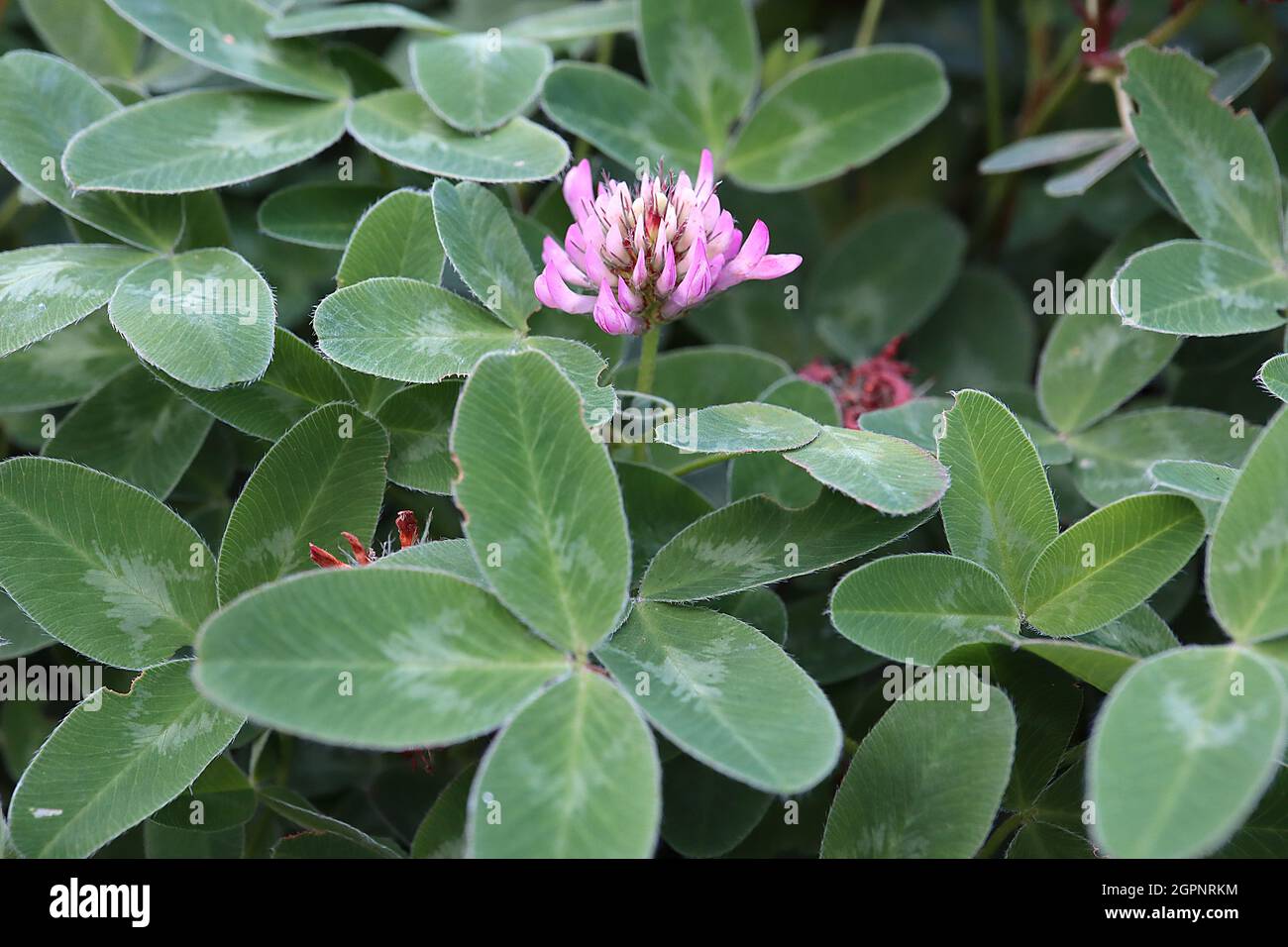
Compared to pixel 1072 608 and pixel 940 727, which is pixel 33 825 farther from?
pixel 1072 608

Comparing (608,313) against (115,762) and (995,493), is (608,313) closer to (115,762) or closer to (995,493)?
(995,493)

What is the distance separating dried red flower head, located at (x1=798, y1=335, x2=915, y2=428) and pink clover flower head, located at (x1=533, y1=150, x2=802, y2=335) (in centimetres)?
34

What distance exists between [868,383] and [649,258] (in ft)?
1.61

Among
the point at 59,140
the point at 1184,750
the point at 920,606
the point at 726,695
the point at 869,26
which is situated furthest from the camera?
the point at 869,26

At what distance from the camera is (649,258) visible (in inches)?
41.1

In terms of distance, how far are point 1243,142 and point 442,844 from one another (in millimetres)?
1165

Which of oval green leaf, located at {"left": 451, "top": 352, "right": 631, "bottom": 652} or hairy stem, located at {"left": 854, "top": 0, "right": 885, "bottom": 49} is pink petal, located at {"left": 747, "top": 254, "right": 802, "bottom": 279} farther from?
hairy stem, located at {"left": 854, "top": 0, "right": 885, "bottom": 49}

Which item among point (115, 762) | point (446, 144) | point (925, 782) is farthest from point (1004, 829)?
point (446, 144)

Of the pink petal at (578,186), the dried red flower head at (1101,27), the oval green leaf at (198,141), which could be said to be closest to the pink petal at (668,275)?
the pink petal at (578,186)

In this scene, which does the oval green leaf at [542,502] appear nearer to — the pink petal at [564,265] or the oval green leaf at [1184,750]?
the pink petal at [564,265]

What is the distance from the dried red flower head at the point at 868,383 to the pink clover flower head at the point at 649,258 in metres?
0.34

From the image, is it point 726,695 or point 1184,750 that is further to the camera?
point 726,695
